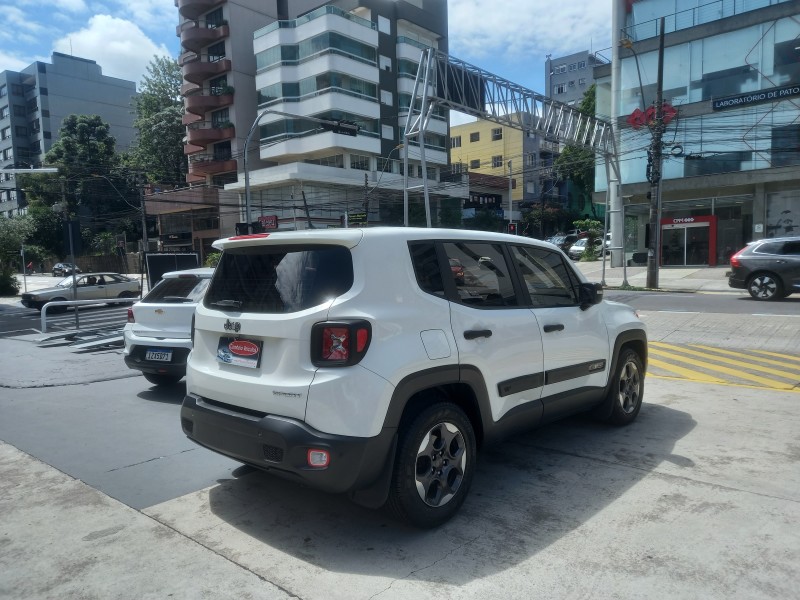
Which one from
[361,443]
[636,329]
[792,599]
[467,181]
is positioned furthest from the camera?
[467,181]

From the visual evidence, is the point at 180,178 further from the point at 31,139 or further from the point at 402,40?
the point at 31,139

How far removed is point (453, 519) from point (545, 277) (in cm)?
202

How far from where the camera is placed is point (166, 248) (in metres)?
53.5

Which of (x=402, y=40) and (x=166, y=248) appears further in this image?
(x=166, y=248)

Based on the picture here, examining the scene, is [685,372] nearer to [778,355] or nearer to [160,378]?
[778,355]

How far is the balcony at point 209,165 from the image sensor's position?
47.6 meters

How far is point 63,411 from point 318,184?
3724 cm

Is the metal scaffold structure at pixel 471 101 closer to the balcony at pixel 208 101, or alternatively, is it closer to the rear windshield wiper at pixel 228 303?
the rear windshield wiper at pixel 228 303

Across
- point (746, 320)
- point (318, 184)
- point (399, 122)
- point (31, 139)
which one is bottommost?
point (746, 320)

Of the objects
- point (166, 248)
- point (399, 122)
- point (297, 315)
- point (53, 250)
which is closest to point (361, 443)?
point (297, 315)

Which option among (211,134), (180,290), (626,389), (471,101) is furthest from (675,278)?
(211,134)

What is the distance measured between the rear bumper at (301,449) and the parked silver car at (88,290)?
21.4 metres

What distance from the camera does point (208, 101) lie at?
1868 inches

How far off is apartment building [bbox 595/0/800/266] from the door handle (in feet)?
88.2
